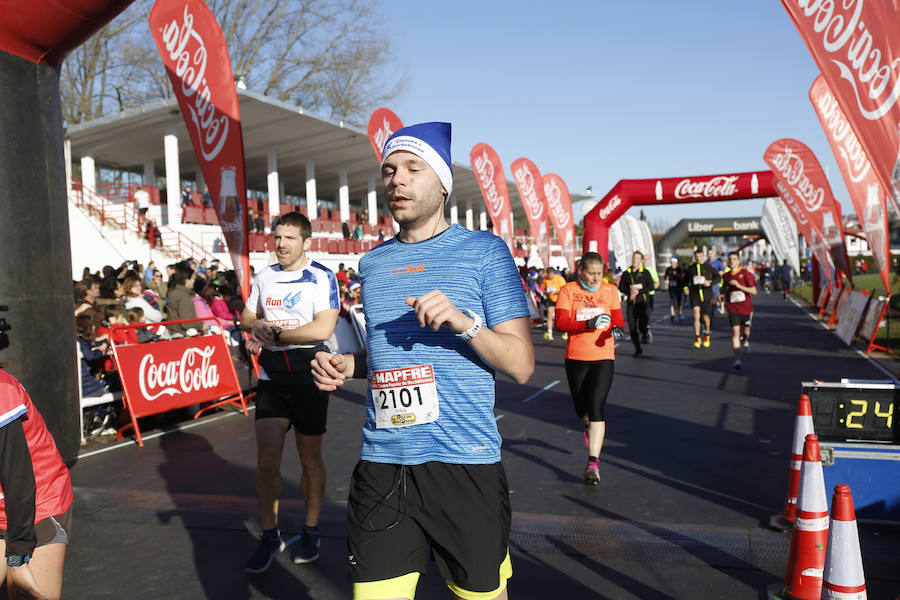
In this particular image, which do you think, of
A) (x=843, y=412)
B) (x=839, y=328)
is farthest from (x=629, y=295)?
(x=843, y=412)

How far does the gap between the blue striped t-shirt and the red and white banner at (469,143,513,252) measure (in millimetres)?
16812

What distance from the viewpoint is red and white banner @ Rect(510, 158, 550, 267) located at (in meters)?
21.7

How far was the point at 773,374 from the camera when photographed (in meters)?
11.2

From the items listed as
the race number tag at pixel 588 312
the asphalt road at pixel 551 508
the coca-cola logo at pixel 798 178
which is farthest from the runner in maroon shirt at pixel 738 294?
the coca-cola logo at pixel 798 178

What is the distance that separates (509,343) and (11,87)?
495cm

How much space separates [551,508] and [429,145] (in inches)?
137

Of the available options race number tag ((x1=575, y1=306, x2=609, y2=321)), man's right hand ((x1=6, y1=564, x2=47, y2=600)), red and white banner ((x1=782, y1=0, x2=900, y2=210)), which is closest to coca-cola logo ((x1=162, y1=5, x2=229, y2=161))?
race number tag ((x1=575, y1=306, x2=609, y2=321))

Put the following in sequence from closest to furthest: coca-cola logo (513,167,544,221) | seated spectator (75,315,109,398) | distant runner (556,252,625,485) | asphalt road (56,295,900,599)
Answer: asphalt road (56,295,900,599), distant runner (556,252,625,485), seated spectator (75,315,109,398), coca-cola logo (513,167,544,221)

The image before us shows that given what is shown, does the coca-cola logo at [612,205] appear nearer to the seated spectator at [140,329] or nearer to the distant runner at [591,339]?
the seated spectator at [140,329]

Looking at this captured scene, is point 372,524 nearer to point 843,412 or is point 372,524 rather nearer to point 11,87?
point 843,412

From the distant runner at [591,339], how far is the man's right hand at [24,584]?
13.2 ft

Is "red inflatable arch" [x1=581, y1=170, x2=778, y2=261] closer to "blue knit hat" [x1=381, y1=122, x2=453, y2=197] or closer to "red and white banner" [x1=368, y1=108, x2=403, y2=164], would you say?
"red and white banner" [x1=368, y1=108, x2=403, y2=164]

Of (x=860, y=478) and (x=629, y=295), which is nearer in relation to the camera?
(x=860, y=478)

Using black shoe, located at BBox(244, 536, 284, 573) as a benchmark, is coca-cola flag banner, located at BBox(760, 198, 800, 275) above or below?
above
